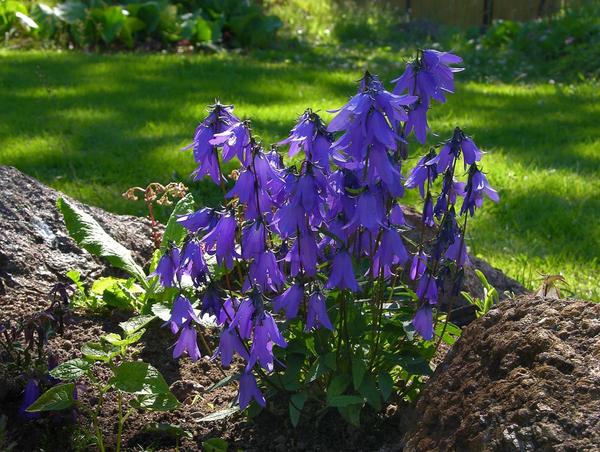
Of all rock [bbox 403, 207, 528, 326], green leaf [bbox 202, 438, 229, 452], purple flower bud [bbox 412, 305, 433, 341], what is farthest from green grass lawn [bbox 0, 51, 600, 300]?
green leaf [bbox 202, 438, 229, 452]

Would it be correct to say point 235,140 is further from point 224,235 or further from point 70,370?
point 70,370

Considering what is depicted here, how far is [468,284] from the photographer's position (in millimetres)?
3771

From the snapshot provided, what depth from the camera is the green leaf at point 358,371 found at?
8.75 feet

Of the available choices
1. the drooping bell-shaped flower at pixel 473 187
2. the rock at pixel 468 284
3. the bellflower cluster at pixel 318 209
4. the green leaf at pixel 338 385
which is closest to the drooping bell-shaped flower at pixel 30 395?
the bellflower cluster at pixel 318 209

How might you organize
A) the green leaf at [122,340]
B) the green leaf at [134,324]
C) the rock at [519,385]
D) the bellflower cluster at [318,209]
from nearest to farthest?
the rock at [519,385] → the bellflower cluster at [318,209] → the green leaf at [122,340] → the green leaf at [134,324]

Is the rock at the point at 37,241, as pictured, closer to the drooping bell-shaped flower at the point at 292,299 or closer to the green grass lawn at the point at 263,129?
the green grass lawn at the point at 263,129

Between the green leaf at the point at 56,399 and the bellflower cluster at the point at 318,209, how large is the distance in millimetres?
366

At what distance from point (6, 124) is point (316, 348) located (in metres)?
4.80

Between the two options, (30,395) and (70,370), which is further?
(30,395)

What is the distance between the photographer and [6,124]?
688cm

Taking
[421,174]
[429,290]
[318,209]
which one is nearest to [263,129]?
[421,174]

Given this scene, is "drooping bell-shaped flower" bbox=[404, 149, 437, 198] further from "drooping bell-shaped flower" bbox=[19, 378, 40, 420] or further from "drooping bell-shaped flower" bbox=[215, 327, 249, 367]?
"drooping bell-shaped flower" bbox=[19, 378, 40, 420]

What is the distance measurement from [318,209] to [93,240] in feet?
5.21

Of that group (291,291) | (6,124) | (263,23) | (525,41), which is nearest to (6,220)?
(291,291)
